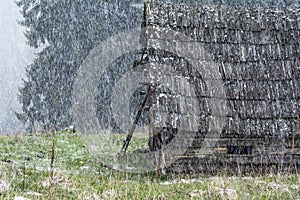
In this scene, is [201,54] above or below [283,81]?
above

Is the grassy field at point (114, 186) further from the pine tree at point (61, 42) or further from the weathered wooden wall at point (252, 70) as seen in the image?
the pine tree at point (61, 42)

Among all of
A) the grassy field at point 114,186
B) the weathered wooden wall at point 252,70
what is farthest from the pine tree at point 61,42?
the weathered wooden wall at point 252,70

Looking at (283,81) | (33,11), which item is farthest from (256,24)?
(33,11)

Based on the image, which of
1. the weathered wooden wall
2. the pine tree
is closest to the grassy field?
the weathered wooden wall

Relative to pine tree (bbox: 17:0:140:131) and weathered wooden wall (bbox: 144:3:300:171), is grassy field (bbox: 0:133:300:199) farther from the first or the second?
pine tree (bbox: 17:0:140:131)

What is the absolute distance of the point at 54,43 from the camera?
110ft

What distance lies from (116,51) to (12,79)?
266ft

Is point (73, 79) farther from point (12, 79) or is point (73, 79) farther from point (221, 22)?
point (12, 79)

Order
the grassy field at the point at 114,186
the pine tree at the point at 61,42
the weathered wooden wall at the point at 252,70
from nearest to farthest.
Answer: the grassy field at the point at 114,186 → the weathered wooden wall at the point at 252,70 → the pine tree at the point at 61,42

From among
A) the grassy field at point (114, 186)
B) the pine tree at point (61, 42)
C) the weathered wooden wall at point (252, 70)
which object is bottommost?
the grassy field at point (114, 186)

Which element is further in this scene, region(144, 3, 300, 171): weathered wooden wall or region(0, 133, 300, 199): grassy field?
region(144, 3, 300, 171): weathered wooden wall

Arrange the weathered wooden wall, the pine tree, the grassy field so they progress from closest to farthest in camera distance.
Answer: the grassy field < the weathered wooden wall < the pine tree

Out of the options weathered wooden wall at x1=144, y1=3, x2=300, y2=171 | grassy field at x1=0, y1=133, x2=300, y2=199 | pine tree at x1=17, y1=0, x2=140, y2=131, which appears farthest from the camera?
pine tree at x1=17, y1=0, x2=140, y2=131

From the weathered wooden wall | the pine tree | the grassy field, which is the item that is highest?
the pine tree
